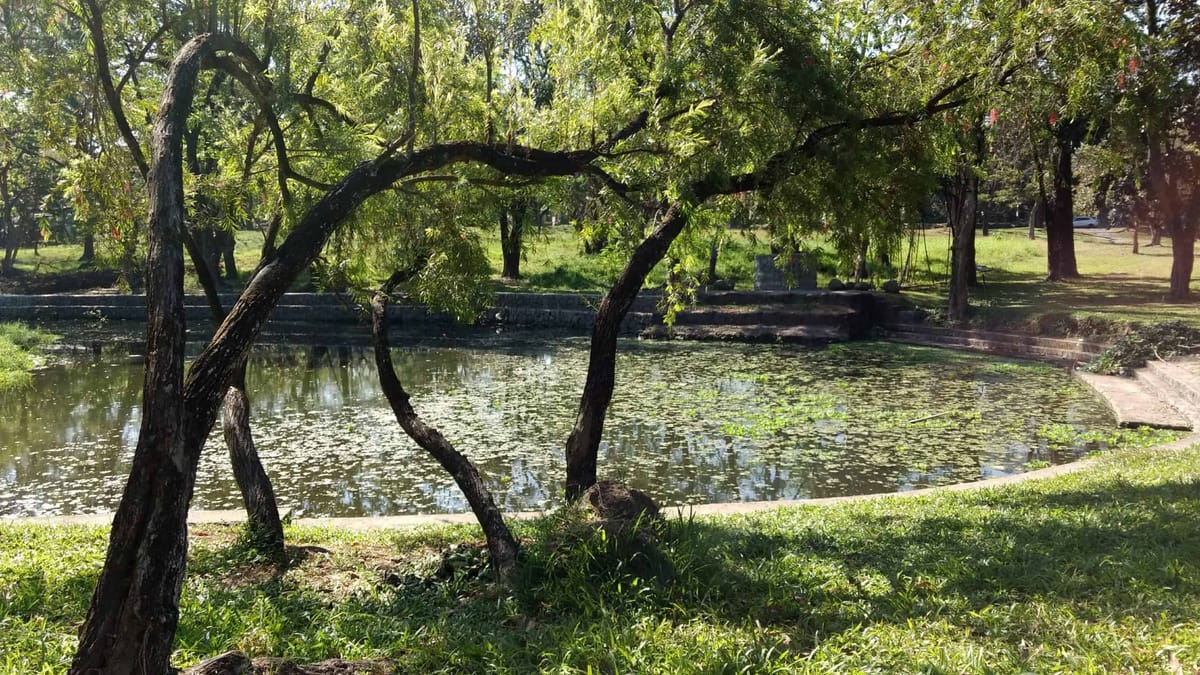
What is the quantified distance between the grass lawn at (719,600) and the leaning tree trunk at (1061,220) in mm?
21483

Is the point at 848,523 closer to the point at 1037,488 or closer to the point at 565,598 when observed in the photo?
the point at 1037,488

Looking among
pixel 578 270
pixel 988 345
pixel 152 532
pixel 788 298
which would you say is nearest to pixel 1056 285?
pixel 988 345

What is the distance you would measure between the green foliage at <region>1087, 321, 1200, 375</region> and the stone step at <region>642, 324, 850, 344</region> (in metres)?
6.78

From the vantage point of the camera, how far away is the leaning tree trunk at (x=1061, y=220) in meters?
24.8

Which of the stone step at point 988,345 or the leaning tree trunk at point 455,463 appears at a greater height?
the leaning tree trunk at point 455,463

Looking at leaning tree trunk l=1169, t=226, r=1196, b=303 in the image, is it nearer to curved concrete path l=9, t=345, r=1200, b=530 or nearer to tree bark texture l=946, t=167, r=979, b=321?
tree bark texture l=946, t=167, r=979, b=321

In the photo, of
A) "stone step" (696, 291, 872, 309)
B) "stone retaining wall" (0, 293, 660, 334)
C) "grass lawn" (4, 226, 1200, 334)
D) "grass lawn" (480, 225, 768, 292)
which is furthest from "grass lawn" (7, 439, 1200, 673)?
"grass lawn" (480, 225, 768, 292)

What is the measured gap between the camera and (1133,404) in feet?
39.7

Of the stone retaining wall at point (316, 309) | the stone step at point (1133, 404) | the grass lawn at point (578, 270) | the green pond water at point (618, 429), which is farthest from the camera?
the grass lawn at point (578, 270)

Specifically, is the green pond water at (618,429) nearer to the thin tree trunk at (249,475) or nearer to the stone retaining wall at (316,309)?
the thin tree trunk at (249,475)

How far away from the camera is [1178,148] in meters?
21.6

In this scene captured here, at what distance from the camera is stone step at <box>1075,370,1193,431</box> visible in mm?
10867

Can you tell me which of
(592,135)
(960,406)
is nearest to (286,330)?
(960,406)

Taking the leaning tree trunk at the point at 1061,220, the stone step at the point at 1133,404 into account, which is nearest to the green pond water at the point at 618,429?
the stone step at the point at 1133,404
